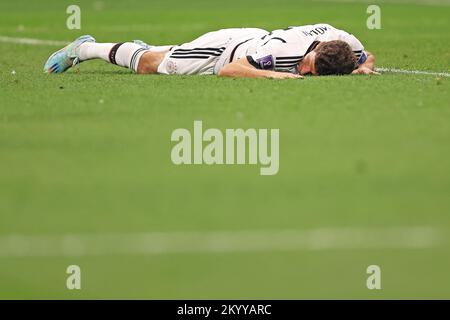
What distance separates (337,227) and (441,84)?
220 inches

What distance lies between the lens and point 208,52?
547 inches

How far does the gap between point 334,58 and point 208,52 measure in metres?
1.39

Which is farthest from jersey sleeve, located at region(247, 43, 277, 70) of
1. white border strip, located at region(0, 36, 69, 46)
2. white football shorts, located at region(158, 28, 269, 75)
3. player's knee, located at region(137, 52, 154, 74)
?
white border strip, located at region(0, 36, 69, 46)

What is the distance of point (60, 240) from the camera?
7352 mm

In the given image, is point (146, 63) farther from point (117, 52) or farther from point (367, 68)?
point (367, 68)

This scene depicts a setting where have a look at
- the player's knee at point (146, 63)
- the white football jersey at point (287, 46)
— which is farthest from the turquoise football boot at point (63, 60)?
the white football jersey at point (287, 46)

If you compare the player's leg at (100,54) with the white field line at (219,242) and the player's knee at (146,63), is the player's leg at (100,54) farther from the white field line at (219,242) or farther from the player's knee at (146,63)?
the white field line at (219,242)

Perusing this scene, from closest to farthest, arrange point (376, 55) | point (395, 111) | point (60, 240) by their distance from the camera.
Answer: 1. point (60, 240)
2. point (395, 111)
3. point (376, 55)

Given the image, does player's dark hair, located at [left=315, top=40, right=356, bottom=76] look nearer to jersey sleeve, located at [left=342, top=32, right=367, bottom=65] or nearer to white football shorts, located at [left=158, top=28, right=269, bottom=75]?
jersey sleeve, located at [left=342, top=32, right=367, bottom=65]

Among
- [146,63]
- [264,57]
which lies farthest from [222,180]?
[146,63]

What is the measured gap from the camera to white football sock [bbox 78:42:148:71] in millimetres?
14258

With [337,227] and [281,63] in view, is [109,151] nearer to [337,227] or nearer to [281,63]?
[337,227]
